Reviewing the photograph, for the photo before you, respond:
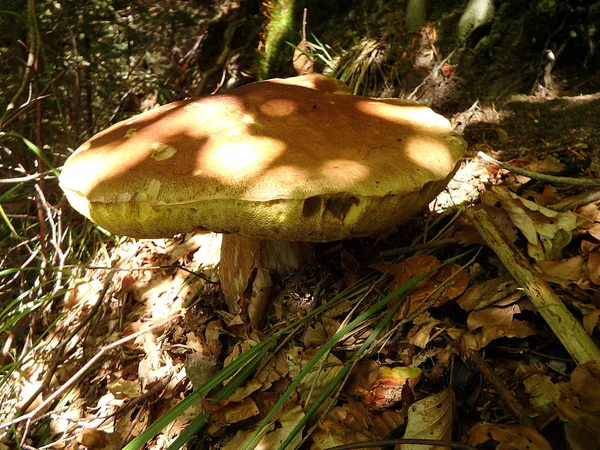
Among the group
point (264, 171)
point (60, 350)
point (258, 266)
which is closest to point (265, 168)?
point (264, 171)

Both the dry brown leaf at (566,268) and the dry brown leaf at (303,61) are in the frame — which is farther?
the dry brown leaf at (303,61)

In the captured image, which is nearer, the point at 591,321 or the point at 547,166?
the point at 591,321

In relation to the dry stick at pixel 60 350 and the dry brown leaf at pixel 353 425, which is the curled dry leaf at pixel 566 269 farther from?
the dry stick at pixel 60 350

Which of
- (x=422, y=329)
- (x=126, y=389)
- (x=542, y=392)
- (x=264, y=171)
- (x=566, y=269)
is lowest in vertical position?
(x=126, y=389)

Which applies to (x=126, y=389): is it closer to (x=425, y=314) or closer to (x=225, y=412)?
(x=225, y=412)

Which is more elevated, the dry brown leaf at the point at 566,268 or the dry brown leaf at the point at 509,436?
the dry brown leaf at the point at 566,268

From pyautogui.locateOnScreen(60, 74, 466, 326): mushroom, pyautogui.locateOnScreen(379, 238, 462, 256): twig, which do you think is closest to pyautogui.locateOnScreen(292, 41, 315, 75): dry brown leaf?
pyautogui.locateOnScreen(60, 74, 466, 326): mushroom

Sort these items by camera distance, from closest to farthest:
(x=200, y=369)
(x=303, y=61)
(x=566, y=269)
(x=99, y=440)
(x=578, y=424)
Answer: (x=578, y=424) → (x=566, y=269) → (x=200, y=369) → (x=99, y=440) → (x=303, y=61)

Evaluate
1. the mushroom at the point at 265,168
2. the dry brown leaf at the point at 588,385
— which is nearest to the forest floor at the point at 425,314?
the dry brown leaf at the point at 588,385
